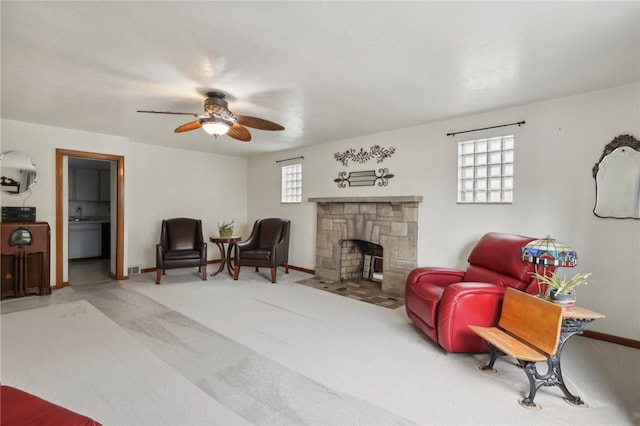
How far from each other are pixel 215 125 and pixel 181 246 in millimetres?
3246

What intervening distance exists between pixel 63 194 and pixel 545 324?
19.3ft

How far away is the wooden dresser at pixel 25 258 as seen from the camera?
3930mm

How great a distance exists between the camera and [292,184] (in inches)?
247

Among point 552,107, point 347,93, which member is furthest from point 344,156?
point 552,107

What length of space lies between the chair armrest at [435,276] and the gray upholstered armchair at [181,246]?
339 cm

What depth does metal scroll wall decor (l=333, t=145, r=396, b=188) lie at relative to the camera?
466 centimetres

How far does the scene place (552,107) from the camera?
323 cm

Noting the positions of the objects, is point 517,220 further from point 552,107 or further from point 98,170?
point 98,170

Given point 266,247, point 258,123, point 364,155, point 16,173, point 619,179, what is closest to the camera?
point 619,179

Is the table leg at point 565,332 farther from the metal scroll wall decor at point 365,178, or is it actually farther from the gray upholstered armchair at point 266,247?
the gray upholstered armchair at point 266,247

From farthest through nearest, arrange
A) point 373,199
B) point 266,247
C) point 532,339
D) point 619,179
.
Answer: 1. point 266,247
2. point 373,199
3. point 619,179
4. point 532,339

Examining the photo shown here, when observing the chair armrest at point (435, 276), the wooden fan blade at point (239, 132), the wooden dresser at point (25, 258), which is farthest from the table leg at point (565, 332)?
the wooden dresser at point (25, 258)

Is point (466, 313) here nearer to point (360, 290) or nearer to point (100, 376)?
point (360, 290)

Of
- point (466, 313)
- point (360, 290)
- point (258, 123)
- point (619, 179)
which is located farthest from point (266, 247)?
point (619, 179)
